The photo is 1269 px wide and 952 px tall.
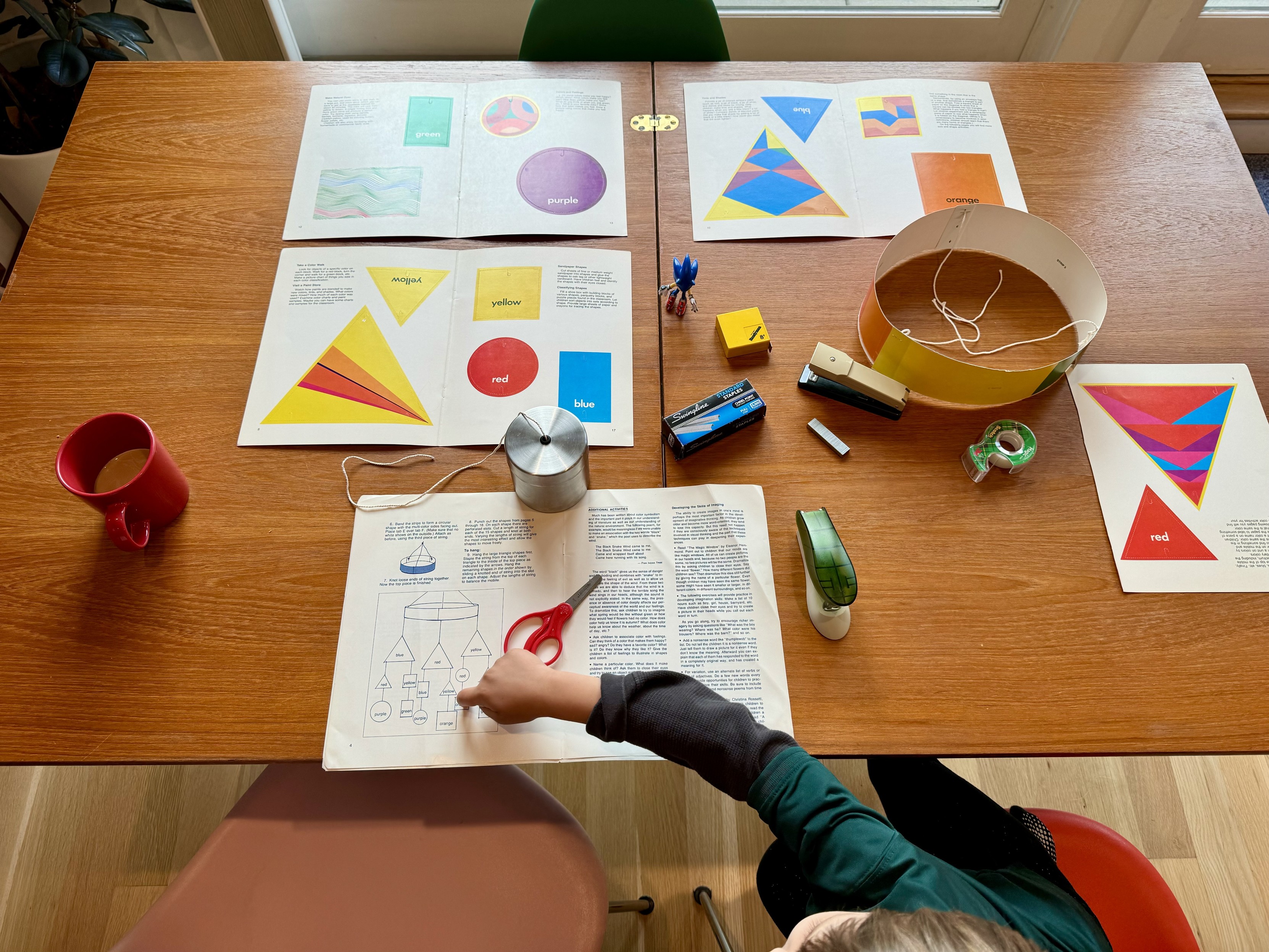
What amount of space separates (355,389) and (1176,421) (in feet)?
3.32

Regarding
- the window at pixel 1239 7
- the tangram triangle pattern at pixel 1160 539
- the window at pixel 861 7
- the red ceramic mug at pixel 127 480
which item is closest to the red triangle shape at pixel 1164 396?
the tangram triangle pattern at pixel 1160 539

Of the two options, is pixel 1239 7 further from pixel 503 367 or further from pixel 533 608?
pixel 533 608

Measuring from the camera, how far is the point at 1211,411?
0.90 meters

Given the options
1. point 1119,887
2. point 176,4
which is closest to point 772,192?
point 1119,887

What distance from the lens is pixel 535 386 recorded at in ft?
2.97

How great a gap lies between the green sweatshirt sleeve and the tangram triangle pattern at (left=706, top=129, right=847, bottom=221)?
0.72 metres

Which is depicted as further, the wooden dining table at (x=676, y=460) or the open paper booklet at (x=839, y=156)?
the open paper booklet at (x=839, y=156)

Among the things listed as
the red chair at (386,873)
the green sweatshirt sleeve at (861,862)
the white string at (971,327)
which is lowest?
the red chair at (386,873)

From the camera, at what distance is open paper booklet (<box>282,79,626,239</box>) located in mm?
1021

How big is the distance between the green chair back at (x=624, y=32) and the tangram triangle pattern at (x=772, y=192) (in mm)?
304

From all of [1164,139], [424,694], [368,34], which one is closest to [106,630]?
[424,694]

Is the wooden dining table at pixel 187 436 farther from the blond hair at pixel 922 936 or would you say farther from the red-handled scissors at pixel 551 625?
the blond hair at pixel 922 936

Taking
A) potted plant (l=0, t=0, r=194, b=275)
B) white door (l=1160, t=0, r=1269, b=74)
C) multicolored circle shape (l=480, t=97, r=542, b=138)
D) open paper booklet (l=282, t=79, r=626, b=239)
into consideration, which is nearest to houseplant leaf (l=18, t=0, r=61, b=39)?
potted plant (l=0, t=0, r=194, b=275)

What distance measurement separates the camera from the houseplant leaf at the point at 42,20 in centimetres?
142
